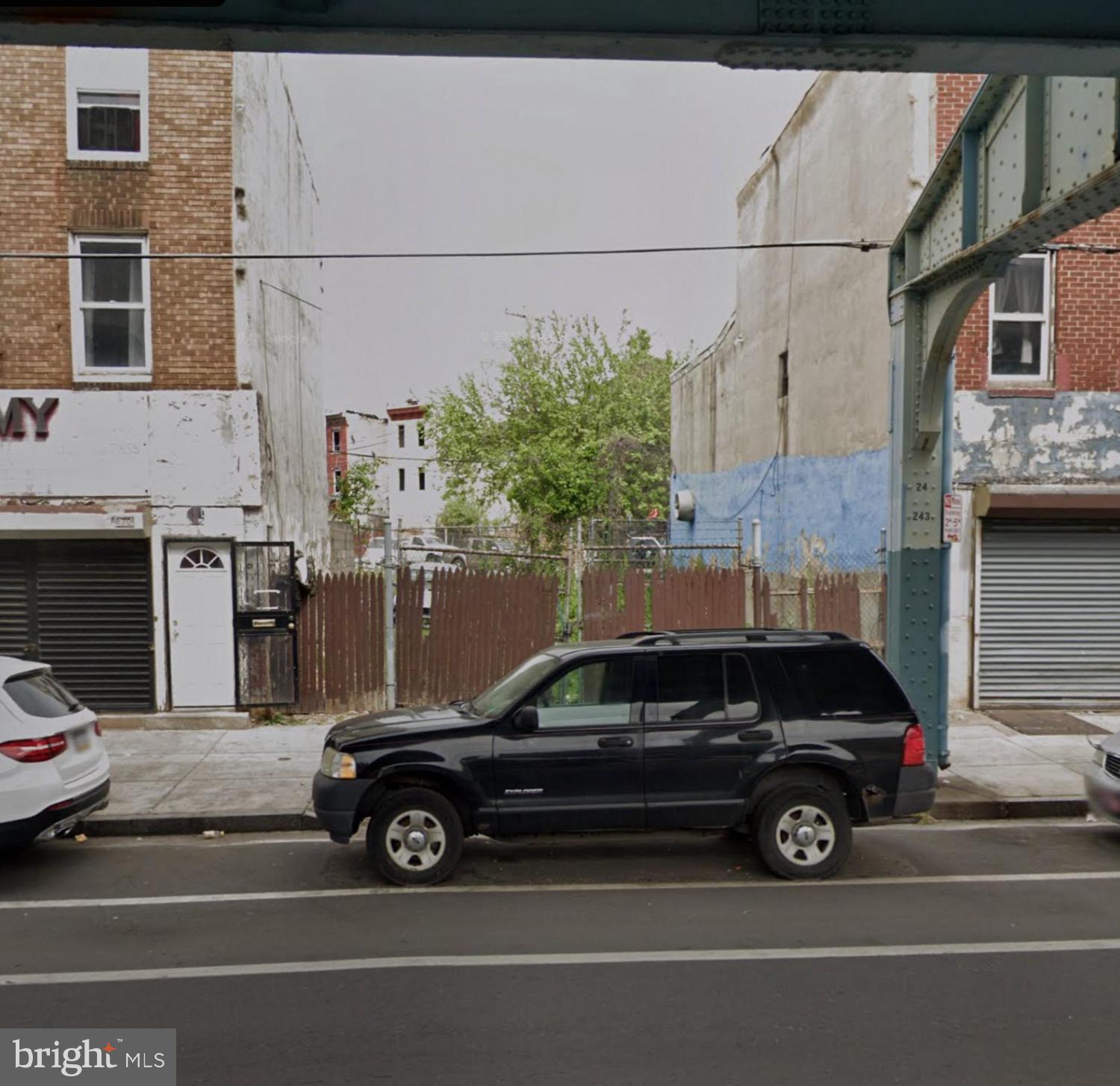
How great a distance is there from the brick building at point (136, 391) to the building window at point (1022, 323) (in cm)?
913

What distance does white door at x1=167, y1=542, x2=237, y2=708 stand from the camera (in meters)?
12.2

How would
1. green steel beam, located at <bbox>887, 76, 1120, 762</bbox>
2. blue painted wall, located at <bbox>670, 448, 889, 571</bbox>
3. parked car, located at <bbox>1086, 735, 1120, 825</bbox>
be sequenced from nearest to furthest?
1. green steel beam, located at <bbox>887, 76, 1120, 762</bbox>
2. parked car, located at <bbox>1086, 735, 1120, 825</bbox>
3. blue painted wall, located at <bbox>670, 448, 889, 571</bbox>

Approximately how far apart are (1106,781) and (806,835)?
2.67m

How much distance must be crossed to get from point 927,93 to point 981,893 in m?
10.2

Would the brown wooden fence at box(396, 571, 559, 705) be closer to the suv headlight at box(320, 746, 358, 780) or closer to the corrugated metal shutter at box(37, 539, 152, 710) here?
the corrugated metal shutter at box(37, 539, 152, 710)

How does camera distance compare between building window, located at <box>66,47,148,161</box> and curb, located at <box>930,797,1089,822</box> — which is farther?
building window, located at <box>66,47,148,161</box>

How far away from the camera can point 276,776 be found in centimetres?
979

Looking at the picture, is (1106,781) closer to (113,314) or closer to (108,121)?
(113,314)

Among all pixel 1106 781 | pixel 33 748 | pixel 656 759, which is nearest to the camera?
pixel 656 759

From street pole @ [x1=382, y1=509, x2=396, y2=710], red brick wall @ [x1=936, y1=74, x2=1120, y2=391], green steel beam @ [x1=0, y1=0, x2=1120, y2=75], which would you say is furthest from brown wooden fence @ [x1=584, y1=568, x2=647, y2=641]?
green steel beam @ [x1=0, y1=0, x2=1120, y2=75]

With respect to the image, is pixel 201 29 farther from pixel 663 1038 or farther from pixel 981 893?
pixel 981 893

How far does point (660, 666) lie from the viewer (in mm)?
7109

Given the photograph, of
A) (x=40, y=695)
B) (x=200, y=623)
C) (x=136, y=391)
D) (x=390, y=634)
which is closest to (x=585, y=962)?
(x=40, y=695)

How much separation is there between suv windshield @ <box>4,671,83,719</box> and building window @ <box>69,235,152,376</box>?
18.1 feet
